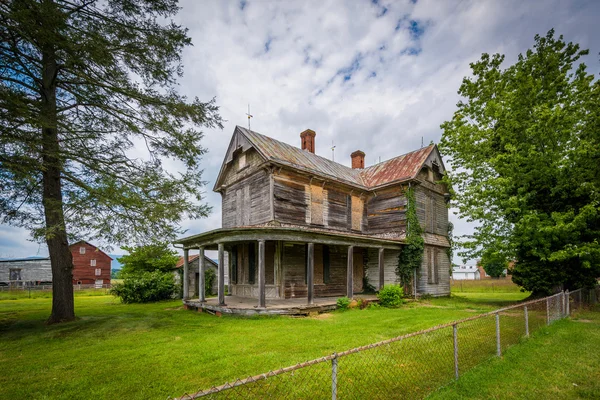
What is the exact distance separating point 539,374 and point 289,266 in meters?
11.0

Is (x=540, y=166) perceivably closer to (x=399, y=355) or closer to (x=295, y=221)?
(x=295, y=221)

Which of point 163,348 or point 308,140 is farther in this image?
point 308,140

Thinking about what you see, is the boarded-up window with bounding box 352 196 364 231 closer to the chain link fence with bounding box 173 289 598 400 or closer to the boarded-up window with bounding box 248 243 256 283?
the boarded-up window with bounding box 248 243 256 283

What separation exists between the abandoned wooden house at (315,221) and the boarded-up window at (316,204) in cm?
6

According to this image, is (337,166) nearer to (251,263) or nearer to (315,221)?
(315,221)

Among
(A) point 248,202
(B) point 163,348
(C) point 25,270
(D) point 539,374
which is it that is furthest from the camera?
(C) point 25,270

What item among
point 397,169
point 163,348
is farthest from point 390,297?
point 163,348

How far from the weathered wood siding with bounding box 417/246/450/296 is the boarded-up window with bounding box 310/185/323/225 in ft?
22.9

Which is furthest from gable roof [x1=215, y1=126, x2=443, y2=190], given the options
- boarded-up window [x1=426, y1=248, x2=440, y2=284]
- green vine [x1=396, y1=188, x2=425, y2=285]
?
boarded-up window [x1=426, y1=248, x2=440, y2=284]

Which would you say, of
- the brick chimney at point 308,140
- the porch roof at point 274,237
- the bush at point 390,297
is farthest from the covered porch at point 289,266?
the brick chimney at point 308,140

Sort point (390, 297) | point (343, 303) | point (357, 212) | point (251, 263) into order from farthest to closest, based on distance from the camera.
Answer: point (357, 212), point (251, 263), point (390, 297), point (343, 303)

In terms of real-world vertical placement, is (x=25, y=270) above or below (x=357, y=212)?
below

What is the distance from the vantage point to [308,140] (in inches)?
882

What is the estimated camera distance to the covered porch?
1280 cm
